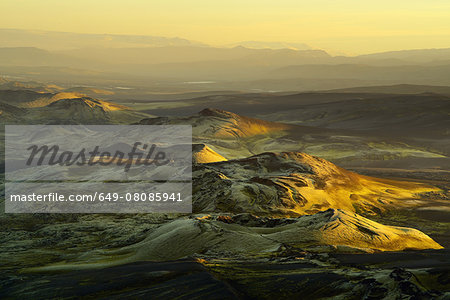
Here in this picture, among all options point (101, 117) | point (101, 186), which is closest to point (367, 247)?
point (101, 186)

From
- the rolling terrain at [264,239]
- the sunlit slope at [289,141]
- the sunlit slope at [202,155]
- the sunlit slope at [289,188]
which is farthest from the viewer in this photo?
the sunlit slope at [289,141]

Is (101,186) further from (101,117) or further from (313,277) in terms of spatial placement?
(101,117)

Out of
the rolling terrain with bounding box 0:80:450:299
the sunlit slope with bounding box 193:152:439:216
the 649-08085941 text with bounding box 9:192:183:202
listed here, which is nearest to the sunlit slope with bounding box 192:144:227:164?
the rolling terrain with bounding box 0:80:450:299

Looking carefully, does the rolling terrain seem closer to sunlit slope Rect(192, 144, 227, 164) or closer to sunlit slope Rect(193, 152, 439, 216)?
sunlit slope Rect(193, 152, 439, 216)

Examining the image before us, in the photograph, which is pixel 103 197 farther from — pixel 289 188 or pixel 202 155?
pixel 202 155

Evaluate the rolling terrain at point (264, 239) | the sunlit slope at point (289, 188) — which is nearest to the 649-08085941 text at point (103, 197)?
the sunlit slope at point (289, 188)

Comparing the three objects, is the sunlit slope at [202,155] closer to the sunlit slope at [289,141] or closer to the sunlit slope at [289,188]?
the sunlit slope at [289,188]

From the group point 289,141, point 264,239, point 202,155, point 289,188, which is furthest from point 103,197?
point 289,141

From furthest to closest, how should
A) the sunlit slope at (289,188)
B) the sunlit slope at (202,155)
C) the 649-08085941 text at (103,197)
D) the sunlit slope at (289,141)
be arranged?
the sunlit slope at (289,141)
the sunlit slope at (202,155)
the 649-08085941 text at (103,197)
the sunlit slope at (289,188)

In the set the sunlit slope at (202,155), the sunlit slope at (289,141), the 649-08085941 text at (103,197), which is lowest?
the sunlit slope at (289,141)
